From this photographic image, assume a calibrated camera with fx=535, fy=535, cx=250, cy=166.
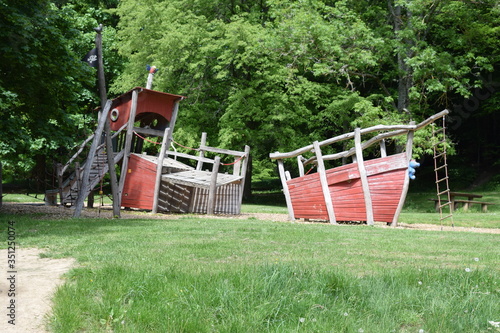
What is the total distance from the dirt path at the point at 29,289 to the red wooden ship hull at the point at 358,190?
9.01 metres

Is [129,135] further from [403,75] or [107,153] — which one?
[403,75]

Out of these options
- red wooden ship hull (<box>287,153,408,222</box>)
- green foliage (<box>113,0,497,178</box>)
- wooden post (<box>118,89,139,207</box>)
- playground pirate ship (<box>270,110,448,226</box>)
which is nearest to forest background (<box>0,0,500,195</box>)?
green foliage (<box>113,0,497,178</box>)

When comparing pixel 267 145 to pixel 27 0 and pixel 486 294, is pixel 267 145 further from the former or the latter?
pixel 486 294

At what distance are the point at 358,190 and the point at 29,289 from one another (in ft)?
33.2

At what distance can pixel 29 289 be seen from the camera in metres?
4.95

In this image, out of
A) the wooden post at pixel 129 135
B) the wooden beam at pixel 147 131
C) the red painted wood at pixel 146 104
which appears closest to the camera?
the wooden post at pixel 129 135

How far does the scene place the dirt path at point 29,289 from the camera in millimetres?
4211

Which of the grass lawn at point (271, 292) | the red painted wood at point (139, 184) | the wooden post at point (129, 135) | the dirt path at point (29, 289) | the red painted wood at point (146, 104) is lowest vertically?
the dirt path at point (29, 289)

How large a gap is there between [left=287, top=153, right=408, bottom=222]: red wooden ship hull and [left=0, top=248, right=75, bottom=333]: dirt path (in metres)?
9.01

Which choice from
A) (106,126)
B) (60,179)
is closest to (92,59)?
(106,126)

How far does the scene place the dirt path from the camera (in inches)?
166

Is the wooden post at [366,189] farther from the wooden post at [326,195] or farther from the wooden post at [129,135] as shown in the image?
the wooden post at [129,135]

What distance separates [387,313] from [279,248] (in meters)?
3.15

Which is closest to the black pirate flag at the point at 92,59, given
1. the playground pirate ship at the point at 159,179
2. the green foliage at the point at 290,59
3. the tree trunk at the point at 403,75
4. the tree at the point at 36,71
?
the tree at the point at 36,71
